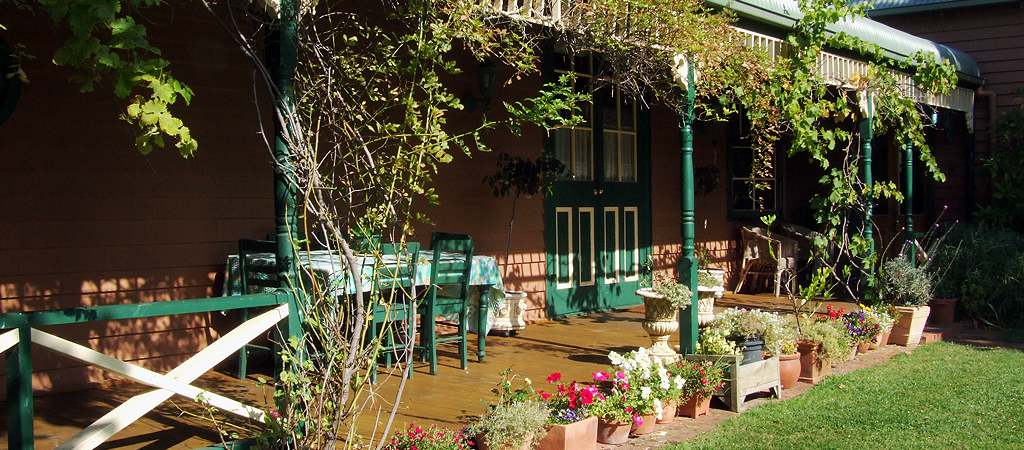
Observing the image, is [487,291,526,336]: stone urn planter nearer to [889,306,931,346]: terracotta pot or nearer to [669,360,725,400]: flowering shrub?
[669,360,725,400]: flowering shrub

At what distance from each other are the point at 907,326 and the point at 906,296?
29 cm

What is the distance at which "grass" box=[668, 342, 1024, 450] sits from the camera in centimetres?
493

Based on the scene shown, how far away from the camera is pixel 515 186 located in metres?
8.29

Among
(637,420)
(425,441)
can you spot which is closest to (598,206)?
(637,420)

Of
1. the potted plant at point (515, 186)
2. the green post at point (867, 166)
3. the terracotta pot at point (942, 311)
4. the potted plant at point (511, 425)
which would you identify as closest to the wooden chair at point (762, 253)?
the terracotta pot at point (942, 311)

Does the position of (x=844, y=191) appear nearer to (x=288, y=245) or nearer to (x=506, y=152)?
(x=506, y=152)

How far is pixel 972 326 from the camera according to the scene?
9.28 meters

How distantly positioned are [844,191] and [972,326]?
216 centimetres

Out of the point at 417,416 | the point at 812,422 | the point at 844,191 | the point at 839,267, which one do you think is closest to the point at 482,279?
the point at 417,416

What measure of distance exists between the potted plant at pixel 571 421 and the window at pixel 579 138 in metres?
4.46

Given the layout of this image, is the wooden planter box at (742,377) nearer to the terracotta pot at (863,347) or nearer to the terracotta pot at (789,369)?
the terracotta pot at (789,369)

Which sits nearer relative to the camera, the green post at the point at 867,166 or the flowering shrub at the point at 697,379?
the flowering shrub at the point at 697,379

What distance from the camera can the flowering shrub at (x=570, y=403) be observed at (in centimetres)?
457

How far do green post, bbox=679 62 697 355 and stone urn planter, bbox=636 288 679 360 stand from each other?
8cm
